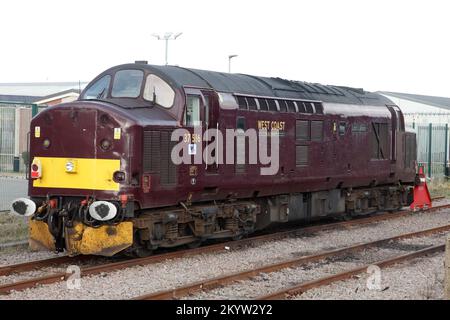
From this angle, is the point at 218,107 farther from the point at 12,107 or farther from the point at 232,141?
the point at 12,107

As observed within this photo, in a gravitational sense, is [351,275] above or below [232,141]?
below

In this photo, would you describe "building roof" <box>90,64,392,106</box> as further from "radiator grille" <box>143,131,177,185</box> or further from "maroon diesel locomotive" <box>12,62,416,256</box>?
"radiator grille" <box>143,131,177,185</box>

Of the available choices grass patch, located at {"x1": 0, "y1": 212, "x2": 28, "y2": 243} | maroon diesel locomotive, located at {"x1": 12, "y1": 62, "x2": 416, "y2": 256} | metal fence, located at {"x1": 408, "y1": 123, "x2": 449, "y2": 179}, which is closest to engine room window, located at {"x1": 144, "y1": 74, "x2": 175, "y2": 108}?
maroon diesel locomotive, located at {"x1": 12, "y1": 62, "x2": 416, "y2": 256}

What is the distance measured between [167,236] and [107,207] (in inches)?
70.8

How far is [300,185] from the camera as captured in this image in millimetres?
15703

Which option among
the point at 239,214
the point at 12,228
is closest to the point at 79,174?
the point at 239,214

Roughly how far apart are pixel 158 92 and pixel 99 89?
52.1 inches

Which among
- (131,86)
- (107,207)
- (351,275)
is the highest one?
(131,86)

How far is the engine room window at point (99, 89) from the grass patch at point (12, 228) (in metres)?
3.41

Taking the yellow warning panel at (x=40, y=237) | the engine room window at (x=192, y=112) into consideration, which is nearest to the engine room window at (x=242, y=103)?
the engine room window at (x=192, y=112)

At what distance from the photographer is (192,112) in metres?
12.5

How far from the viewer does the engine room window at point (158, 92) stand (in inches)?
482

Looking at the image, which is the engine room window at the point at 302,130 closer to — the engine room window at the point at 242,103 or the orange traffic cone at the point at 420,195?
the engine room window at the point at 242,103

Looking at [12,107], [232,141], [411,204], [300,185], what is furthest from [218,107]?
[411,204]
